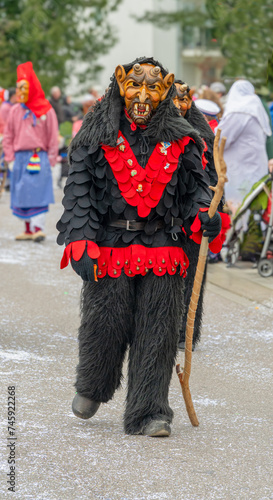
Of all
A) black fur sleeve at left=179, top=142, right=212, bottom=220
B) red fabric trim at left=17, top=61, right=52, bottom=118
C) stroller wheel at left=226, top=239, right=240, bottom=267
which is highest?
black fur sleeve at left=179, top=142, right=212, bottom=220

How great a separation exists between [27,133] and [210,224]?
6824 mm

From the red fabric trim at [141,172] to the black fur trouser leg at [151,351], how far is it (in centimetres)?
38

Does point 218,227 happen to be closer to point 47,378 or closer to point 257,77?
point 47,378

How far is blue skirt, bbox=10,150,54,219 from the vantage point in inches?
447

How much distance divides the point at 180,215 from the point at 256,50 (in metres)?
15.1

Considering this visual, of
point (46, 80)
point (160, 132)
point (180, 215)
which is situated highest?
point (160, 132)

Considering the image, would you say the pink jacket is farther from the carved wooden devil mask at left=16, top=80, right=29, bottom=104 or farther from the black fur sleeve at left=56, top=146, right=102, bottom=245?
the black fur sleeve at left=56, top=146, right=102, bottom=245

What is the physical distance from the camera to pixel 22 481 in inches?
158

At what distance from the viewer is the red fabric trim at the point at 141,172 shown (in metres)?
4.54

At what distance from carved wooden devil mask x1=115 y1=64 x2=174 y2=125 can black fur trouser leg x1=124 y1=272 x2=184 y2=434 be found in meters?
0.80

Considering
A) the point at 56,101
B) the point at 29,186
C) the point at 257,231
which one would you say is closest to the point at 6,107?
the point at 56,101

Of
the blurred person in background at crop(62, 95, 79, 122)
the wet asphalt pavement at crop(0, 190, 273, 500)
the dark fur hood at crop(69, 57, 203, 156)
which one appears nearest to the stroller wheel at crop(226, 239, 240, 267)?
the wet asphalt pavement at crop(0, 190, 273, 500)

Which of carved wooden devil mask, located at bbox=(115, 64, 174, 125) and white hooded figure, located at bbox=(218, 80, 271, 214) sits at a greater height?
carved wooden devil mask, located at bbox=(115, 64, 174, 125)

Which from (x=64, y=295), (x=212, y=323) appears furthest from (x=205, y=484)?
(x=64, y=295)
